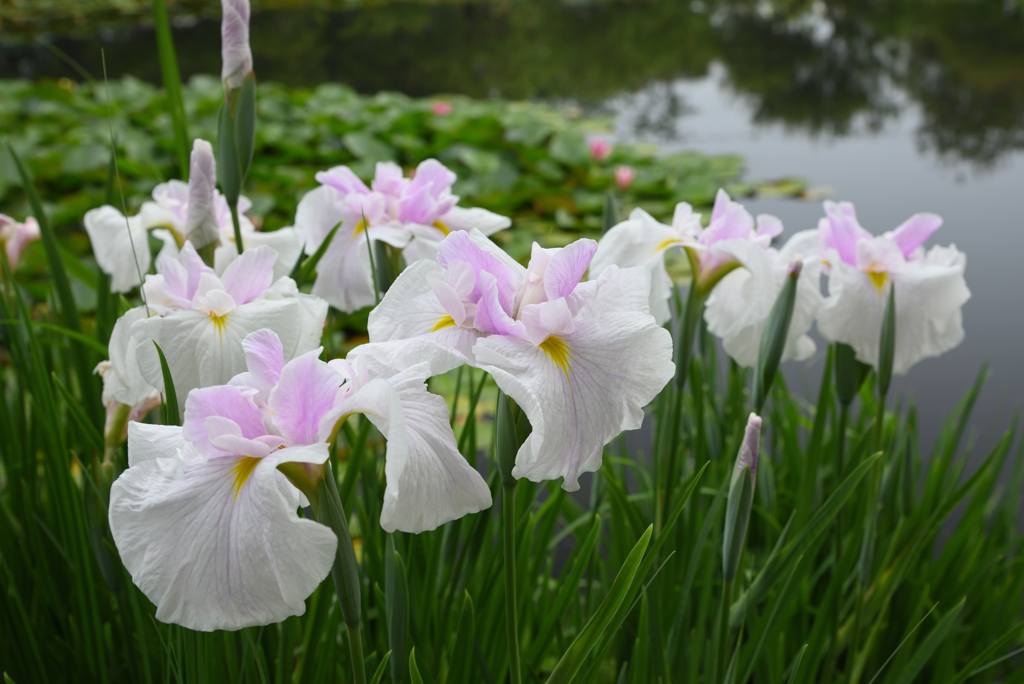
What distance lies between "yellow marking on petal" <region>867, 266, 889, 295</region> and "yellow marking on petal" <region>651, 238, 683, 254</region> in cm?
24

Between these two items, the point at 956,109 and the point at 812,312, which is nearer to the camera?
the point at 812,312

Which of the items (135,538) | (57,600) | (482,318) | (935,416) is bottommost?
(935,416)

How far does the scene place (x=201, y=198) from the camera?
Result: 0.78 metres

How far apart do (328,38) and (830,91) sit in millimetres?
5760

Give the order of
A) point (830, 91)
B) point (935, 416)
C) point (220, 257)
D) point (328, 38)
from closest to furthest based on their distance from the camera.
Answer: point (220, 257), point (935, 416), point (830, 91), point (328, 38)

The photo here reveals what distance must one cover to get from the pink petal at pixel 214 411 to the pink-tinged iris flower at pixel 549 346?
0.08 meters

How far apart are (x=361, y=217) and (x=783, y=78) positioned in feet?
20.7

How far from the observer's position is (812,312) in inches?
34.7

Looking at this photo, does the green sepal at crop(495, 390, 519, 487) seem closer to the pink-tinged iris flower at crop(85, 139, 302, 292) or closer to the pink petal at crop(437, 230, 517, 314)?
the pink petal at crop(437, 230, 517, 314)

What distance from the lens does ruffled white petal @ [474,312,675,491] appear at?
1.61 feet

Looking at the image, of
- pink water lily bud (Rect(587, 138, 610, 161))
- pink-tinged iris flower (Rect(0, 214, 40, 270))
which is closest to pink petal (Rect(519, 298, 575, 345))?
pink-tinged iris flower (Rect(0, 214, 40, 270))

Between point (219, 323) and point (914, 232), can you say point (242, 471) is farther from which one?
point (914, 232)

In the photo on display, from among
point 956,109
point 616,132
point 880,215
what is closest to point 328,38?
point 616,132

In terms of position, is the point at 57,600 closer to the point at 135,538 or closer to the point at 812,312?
the point at 135,538
